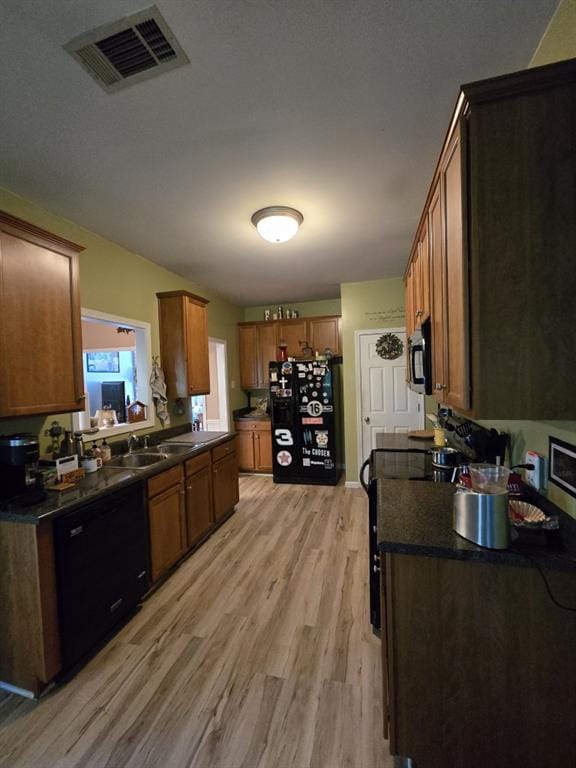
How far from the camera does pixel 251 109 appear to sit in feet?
4.73

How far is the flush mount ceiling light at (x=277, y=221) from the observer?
7.48 ft

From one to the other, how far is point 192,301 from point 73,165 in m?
1.71

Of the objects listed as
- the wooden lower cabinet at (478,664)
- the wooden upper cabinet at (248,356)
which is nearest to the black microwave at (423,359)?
the wooden lower cabinet at (478,664)

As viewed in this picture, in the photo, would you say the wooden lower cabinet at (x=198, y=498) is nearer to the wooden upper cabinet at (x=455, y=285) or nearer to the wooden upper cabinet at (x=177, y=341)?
the wooden upper cabinet at (x=177, y=341)

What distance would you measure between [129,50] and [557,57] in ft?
4.91

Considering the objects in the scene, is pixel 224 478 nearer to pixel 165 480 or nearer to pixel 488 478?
pixel 165 480

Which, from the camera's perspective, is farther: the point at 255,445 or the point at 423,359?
the point at 255,445

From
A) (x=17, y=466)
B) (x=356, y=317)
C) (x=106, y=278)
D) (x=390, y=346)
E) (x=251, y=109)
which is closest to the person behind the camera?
(x=251, y=109)

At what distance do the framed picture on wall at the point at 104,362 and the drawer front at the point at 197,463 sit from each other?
2083 mm

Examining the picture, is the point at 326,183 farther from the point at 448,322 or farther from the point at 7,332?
the point at 7,332

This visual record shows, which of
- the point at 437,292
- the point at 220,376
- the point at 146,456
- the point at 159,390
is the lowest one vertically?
the point at 146,456

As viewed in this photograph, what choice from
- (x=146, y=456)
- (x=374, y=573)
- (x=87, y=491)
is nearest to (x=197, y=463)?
(x=146, y=456)

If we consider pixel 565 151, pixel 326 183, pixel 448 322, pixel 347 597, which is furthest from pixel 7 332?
pixel 347 597

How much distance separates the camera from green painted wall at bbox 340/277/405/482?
411 centimetres
